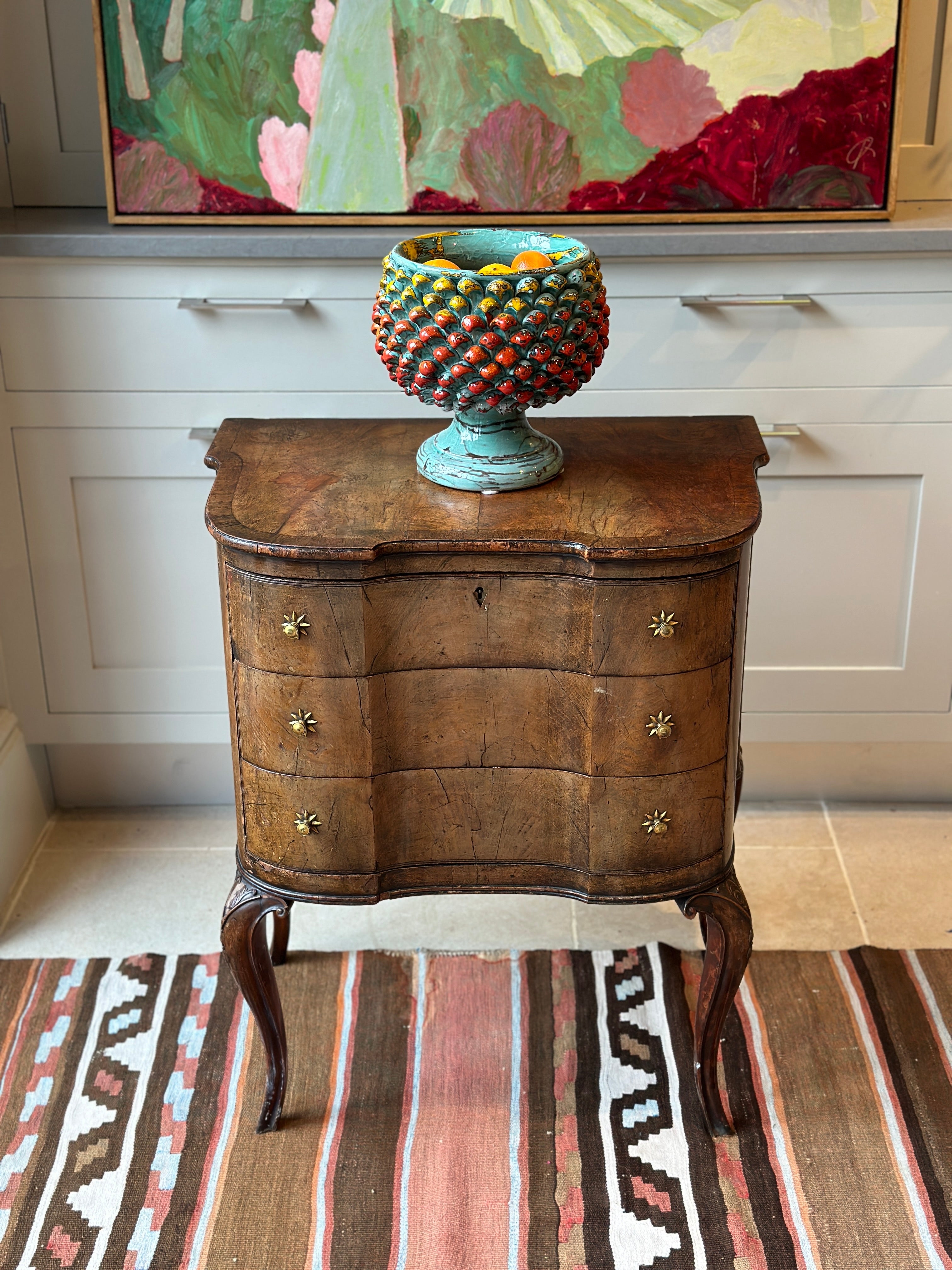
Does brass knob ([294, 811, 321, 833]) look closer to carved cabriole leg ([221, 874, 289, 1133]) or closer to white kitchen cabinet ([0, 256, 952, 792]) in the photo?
carved cabriole leg ([221, 874, 289, 1133])

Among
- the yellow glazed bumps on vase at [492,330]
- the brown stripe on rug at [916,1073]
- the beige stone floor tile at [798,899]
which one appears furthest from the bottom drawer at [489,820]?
the beige stone floor tile at [798,899]

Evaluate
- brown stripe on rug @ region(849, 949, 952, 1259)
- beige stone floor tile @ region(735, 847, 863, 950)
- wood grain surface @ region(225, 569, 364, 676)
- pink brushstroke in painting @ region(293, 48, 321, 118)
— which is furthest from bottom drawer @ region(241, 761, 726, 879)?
pink brushstroke in painting @ region(293, 48, 321, 118)

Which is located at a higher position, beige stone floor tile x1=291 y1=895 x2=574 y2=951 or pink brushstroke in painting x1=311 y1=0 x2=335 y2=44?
pink brushstroke in painting x1=311 y1=0 x2=335 y2=44

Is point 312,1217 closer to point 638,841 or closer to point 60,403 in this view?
point 638,841

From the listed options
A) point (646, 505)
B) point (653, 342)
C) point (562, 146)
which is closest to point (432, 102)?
point (562, 146)

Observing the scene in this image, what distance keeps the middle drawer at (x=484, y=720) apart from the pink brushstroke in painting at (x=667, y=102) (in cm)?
95

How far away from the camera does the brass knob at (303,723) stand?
1.35 m

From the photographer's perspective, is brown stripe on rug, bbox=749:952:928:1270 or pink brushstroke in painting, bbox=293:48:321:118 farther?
pink brushstroke in painting, bbox=293:48:321:118

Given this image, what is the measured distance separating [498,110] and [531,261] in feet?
2.17

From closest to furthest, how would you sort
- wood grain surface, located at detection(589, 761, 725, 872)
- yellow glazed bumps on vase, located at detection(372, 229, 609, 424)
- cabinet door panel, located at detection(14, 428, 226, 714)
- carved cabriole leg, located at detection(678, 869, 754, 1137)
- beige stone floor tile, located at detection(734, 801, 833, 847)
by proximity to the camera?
yellow glazed bumps on vase, located at detection(372, 229, 609, 424), wood grain surface, located at detection(589, 761, 725, 872), carved cabriole leg, located at detection(678, 869, 754, 1137), cabinet door panel, located at detection(14, 428, 226, 714), beige stone floor tile, located at detection(734, 801, 833, 847)

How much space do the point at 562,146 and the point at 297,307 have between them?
472 mm

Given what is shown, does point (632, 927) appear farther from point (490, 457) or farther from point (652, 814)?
point (490, 457)

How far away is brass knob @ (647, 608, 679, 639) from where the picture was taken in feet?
4.25

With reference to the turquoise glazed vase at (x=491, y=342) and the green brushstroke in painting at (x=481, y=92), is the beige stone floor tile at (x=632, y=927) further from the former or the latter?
the green brushstroke in painting at (x=481, y=92)
